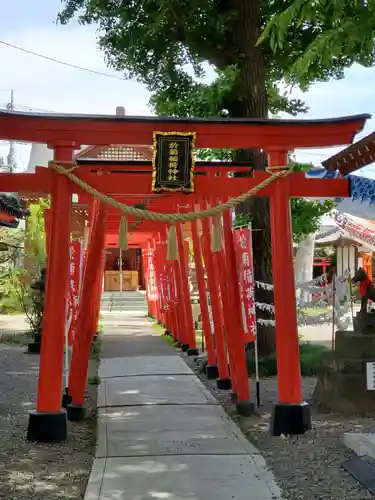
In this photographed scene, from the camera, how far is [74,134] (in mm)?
6855

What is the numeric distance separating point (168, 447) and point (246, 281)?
2684 mm

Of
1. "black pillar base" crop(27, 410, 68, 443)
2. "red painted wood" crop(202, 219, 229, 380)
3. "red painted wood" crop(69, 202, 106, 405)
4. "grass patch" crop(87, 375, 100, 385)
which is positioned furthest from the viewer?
"grass patch" crop(87, 375, 100, 385)

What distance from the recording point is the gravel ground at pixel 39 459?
509 cm

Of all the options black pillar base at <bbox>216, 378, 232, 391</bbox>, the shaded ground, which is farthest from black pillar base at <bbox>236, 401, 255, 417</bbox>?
the shaded ground

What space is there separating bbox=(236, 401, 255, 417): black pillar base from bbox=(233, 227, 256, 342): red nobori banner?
2.65 feet

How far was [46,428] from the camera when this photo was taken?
21.7 ft

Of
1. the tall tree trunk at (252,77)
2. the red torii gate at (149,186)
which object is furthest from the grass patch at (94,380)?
the red torii gate at (149,186)

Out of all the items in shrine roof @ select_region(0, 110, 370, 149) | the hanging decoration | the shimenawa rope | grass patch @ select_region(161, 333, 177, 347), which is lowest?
grass patch @ select_region(161, 333, 177, 347)

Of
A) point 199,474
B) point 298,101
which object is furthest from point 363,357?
point 298,101

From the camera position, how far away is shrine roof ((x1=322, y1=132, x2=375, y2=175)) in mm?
6883

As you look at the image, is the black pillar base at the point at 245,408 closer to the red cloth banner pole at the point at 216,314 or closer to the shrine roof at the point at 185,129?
the red cloth banner pole at the point at 216,314

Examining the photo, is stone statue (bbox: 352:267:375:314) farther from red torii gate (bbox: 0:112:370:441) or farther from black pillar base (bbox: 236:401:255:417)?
black pillar base (bbox: 236:401:255:417)

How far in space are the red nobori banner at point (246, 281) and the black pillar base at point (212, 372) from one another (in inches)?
119

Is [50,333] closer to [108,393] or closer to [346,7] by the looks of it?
[108,393]
